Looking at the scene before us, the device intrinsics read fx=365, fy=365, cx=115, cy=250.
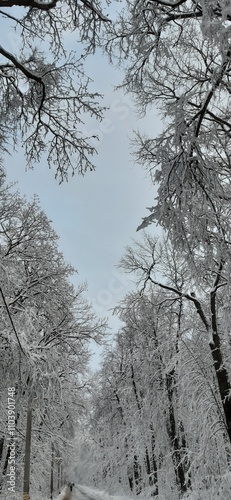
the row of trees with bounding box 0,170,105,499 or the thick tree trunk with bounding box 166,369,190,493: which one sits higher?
the row of trees with bounding box 0,170,105,499

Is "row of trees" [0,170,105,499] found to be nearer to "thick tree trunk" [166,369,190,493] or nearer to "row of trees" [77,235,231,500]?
"row of trees" [77,235,231,500]

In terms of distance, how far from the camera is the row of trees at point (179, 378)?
8.88m

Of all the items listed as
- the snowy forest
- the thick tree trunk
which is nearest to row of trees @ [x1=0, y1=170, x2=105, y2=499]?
the snowy forest

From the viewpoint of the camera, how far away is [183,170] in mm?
2982

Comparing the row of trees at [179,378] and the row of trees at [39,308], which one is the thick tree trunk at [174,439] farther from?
the row of trees at [39,308]

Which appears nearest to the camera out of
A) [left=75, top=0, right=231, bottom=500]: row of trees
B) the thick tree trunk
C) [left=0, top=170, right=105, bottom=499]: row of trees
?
[left=75, top=0, right=231, bottom=500]: row of trees

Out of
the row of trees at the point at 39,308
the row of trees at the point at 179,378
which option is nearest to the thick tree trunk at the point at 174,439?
the row of trees at the point at 179,378

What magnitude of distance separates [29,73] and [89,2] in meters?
1.02

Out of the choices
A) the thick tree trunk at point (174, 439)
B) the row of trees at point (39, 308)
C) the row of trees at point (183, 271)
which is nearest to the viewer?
the row of trees at point (183, 271)

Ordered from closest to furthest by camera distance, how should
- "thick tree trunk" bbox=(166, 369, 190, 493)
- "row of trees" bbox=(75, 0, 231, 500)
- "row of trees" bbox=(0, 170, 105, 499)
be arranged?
1. "row of trees" bbox=(75, 0, 231, 500)
2. "row of trees" bbox=(0, 170, 105, 499)
3. "thick tree trunk" bbox=(166, 369, 190, 493)

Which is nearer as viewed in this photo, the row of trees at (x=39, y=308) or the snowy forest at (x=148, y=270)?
the snowy forest at (x=148, y=270)

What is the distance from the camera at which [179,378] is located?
425 inches

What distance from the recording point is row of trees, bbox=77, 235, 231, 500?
888cm

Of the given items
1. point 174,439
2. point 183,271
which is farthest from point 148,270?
point 174,439
